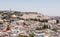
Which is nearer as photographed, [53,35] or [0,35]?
[0,35]

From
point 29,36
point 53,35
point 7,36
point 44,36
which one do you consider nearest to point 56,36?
point 53,35

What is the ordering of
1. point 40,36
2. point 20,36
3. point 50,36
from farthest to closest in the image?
1. point 50,36
2. point 40,36
3. point 20,36

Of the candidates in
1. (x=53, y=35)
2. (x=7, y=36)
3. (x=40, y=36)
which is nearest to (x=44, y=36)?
(x=40, y=36)

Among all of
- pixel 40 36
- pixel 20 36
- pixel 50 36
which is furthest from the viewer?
pixel 50 36

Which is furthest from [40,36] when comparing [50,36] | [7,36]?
[7,36]

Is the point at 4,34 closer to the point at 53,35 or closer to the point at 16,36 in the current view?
the point at 16,36

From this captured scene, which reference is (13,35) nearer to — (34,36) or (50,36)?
(34,36)

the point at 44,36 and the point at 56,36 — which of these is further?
the point at 56,36
